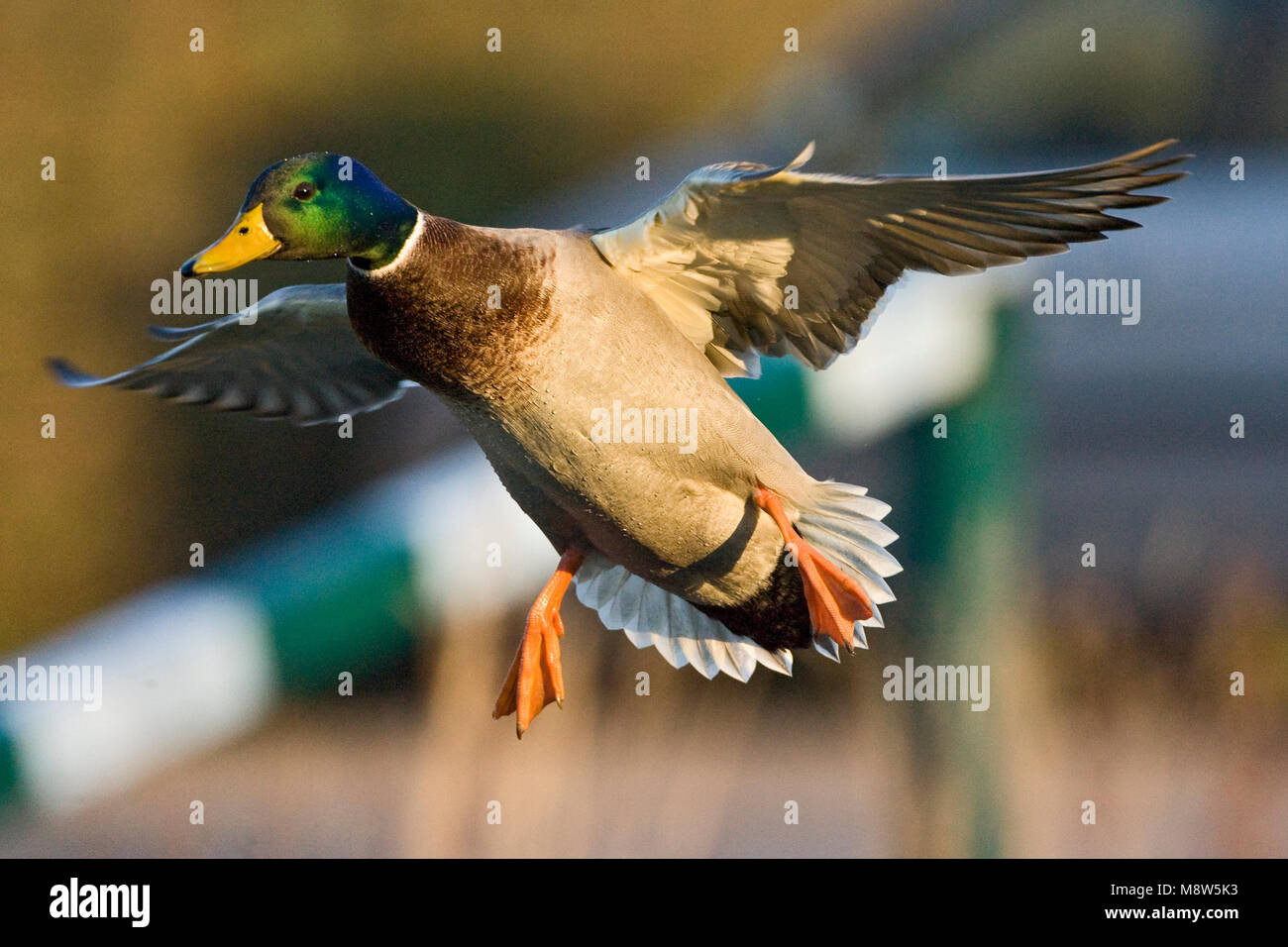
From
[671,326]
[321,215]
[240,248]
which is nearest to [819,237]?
[671,326]

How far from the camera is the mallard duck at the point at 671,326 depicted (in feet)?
7.47

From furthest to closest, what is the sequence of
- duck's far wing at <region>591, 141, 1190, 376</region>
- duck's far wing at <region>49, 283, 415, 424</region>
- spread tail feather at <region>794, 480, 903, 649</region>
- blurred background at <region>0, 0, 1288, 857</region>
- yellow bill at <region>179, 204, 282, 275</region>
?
1. blurred background at <region>0, 0, 1288, 857</region>
2. duck's far wing at <region>49, 283, 415, 424</region>
3. spread tail feather at <region>794, 480, 903, 649</region>
4. duck's far wing at <region>591, 141, 1190, 376</region>
5. yellow bill at <region>179, 204, 282, 275</region>

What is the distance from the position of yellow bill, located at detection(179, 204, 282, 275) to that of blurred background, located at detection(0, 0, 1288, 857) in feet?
3.06

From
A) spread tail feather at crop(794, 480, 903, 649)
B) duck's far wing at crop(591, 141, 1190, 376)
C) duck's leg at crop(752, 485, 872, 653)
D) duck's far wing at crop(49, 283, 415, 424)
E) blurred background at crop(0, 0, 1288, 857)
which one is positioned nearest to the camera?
duck's far wing at crop(591, 141, 1190, 376)

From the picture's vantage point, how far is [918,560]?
3.30 metres

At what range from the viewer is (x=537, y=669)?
8.55 feet

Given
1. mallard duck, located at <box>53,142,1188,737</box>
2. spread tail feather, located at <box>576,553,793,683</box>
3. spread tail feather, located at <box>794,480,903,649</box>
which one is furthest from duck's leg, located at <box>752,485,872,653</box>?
spread tail feather, located at <box>576,553,793,683</box>

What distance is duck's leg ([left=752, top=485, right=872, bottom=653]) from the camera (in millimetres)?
2529

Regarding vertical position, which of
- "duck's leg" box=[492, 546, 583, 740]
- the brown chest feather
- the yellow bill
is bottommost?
"duck's leg" box=[492, 546, 583, 740]

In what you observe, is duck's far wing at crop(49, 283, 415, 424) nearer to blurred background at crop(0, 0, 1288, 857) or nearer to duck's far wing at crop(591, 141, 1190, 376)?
blurred background at crop(0, 0, 1288, 857)

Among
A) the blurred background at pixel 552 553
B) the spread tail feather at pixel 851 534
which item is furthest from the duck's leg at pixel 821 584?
the blurred background at pixel 552 553

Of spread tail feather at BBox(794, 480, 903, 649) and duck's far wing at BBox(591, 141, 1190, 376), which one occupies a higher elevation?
duck's far wing at BBox(591, 141, 1190, 376)

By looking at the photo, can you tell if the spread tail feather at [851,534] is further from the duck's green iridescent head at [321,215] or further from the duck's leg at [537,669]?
the duck's green iridescent head at [321,215]

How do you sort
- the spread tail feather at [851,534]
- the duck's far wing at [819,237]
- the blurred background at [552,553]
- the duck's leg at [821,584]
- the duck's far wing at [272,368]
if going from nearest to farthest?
1. the duck's far wing at [819,237]
2. the duck's leg at [821,584]
3. the spread tail feather at [851,534]
4. the duck's far wing at [272,368]
5. the blurred background at [552,553]
